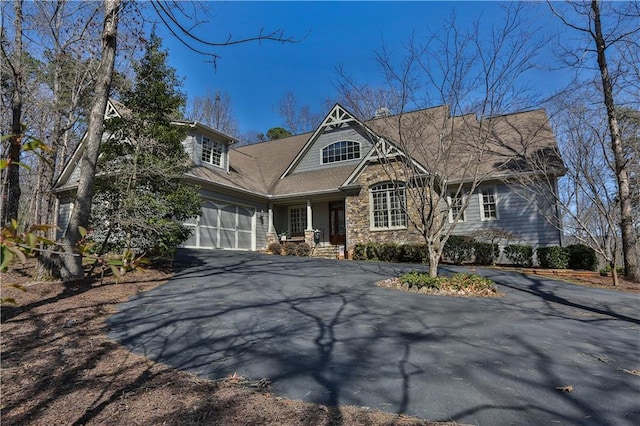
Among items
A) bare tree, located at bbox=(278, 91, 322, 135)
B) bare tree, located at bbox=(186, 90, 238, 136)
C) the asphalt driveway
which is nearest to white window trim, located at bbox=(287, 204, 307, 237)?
the asphalt driveway

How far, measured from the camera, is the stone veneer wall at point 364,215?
1467cm

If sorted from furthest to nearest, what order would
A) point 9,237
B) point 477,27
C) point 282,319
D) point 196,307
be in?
1. point 477,27
2. point 196,307
3. point 282,319
4. point 9,237

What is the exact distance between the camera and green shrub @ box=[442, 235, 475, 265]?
13211mm

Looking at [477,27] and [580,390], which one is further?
[477,27]

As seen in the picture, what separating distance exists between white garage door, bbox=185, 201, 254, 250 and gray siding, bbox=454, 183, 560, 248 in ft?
30.6

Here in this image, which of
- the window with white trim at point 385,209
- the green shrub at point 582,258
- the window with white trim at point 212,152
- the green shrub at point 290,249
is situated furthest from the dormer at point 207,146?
the green shrub at point 582,258

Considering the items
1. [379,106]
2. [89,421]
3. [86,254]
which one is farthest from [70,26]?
[86,254]

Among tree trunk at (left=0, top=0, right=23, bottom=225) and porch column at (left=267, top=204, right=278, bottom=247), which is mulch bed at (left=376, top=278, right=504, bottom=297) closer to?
tree trunk at (left=0, top=0, right=23, bottom=225)

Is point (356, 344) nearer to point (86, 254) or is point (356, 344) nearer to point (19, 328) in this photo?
point (86, 254)

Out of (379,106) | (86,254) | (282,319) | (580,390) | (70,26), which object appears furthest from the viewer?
(70,26)

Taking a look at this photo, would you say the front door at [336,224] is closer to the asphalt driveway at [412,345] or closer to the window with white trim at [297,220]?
the window with white trim at [297,220]

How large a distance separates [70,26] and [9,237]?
15.4 meters

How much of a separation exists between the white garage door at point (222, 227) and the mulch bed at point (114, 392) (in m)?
9.63

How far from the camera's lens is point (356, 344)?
444 centimetres
